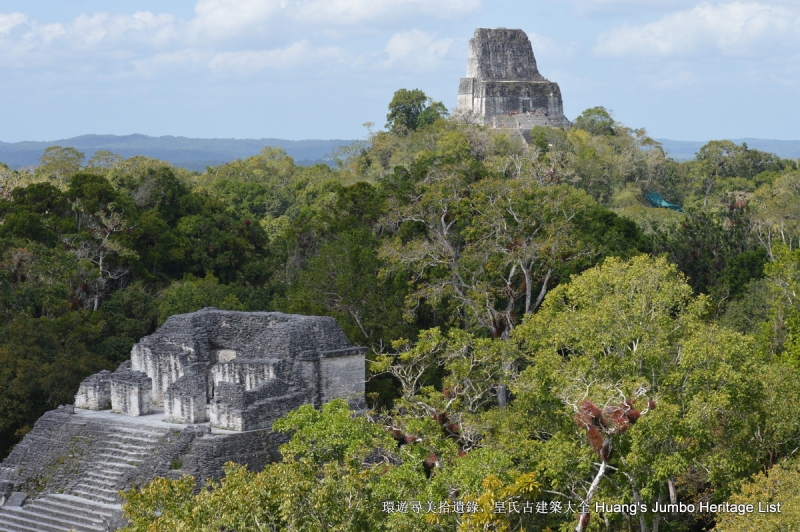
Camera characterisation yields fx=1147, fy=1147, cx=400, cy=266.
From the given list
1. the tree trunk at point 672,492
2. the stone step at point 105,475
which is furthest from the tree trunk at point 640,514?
the stone step at point 105,475

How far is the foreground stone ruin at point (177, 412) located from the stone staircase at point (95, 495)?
0.07 feet

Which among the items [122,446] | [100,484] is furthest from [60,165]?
[100,484]

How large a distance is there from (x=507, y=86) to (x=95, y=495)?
129ft

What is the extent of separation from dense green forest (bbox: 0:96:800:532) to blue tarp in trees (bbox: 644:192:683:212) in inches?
316

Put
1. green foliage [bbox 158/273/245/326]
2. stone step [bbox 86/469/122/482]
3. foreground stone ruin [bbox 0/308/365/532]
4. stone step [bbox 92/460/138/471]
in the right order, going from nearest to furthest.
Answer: foreground stone ruin [bbox 0/308/365/532] < stone step [bbox 86/469/122/482] < stone step [bbox 92/460/138/471] < green foliage [bbox 158/273/245/326]

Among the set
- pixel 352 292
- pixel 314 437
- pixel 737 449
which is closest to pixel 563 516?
pixel 737 449

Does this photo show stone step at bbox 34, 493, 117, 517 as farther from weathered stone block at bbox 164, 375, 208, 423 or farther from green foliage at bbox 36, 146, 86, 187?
green foliage at bbox 36, 146, 86, 187

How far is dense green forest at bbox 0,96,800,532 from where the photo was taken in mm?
13148

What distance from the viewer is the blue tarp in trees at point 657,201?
47125 mm

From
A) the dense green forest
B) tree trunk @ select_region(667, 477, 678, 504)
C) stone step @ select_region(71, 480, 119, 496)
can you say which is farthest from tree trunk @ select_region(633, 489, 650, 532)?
stone step @ select_region(71, 480, 119, 496)

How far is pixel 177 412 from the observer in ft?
60.4

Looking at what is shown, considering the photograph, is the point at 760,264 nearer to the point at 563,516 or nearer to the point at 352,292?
the point at 352,292

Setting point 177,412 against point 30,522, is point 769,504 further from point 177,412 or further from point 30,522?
point 30,522

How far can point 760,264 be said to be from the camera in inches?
958
